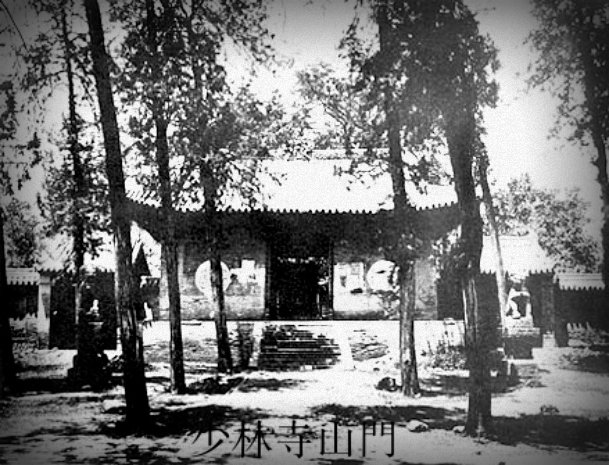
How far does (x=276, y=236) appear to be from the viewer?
454 cm

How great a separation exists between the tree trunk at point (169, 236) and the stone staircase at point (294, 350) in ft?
2.01

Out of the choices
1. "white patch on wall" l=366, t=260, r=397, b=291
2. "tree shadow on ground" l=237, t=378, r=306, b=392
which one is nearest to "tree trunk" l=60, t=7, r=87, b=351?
"tree shadow on ground" l=237, t=378, r=306, b=392

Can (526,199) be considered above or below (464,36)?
below

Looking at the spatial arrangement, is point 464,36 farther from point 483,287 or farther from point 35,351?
point 35,351

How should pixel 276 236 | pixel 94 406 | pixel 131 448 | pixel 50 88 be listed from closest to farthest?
pixel 131 448 → pixel 94 406 → pixel 50 88 → pixel 276 236

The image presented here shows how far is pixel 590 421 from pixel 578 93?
247 cm

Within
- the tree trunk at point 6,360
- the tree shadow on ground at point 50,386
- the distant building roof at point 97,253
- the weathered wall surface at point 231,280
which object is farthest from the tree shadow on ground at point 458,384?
the tree trunk at point 6,360

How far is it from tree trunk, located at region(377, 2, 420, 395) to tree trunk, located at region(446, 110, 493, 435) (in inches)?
15.8

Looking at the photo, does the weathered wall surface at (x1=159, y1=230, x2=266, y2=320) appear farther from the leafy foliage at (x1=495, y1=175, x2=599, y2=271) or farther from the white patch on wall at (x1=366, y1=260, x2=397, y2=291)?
the leafy foliage at (x1=495, y1=175, x2=599, y2=271)

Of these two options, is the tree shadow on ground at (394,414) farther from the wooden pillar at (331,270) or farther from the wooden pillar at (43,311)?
the wooden pillar at (43,311)

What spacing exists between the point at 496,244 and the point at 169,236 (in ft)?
8.53

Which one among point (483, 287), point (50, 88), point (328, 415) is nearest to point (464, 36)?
point (483, 287)

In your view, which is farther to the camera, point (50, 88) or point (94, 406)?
A: point (50, 88)

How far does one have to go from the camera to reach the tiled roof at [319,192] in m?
4.15
